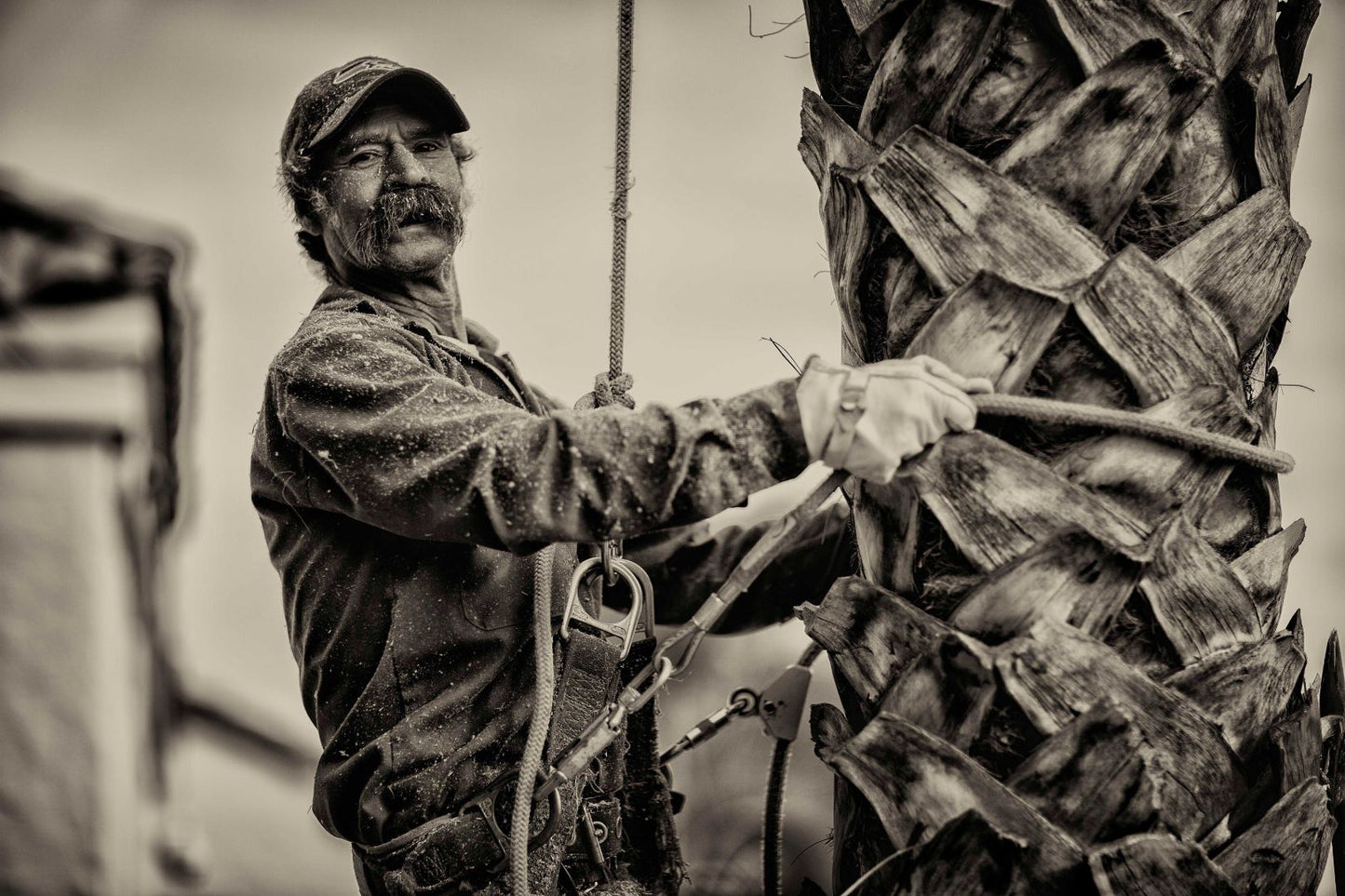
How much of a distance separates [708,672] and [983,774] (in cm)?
203

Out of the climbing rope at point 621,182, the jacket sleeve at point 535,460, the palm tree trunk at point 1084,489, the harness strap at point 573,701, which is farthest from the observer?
the climbing rope at point 621,182

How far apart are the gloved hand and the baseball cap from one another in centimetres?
92

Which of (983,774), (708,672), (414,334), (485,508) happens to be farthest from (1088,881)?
(708,672)

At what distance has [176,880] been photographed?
103 inches

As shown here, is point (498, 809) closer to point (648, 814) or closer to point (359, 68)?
point (648, 814)

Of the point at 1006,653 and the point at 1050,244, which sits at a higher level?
the point at 1050,244

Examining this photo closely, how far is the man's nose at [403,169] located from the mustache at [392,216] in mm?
13

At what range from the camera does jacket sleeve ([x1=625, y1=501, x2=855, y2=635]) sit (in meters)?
1.91

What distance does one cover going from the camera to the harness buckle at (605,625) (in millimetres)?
1446

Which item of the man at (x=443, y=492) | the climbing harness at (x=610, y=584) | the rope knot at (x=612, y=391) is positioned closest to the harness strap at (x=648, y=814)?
the man at (x=443, y=492)

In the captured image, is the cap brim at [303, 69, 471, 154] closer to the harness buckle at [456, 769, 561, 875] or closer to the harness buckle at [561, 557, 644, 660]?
the harness buckle at [561, 557, 644, 660]

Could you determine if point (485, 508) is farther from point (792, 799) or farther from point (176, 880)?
point (792, 799)

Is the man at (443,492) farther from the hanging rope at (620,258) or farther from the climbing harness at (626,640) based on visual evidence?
the hanging rope at (620,258)

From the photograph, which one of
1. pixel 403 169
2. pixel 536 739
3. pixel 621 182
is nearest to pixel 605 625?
pixel 536 739
